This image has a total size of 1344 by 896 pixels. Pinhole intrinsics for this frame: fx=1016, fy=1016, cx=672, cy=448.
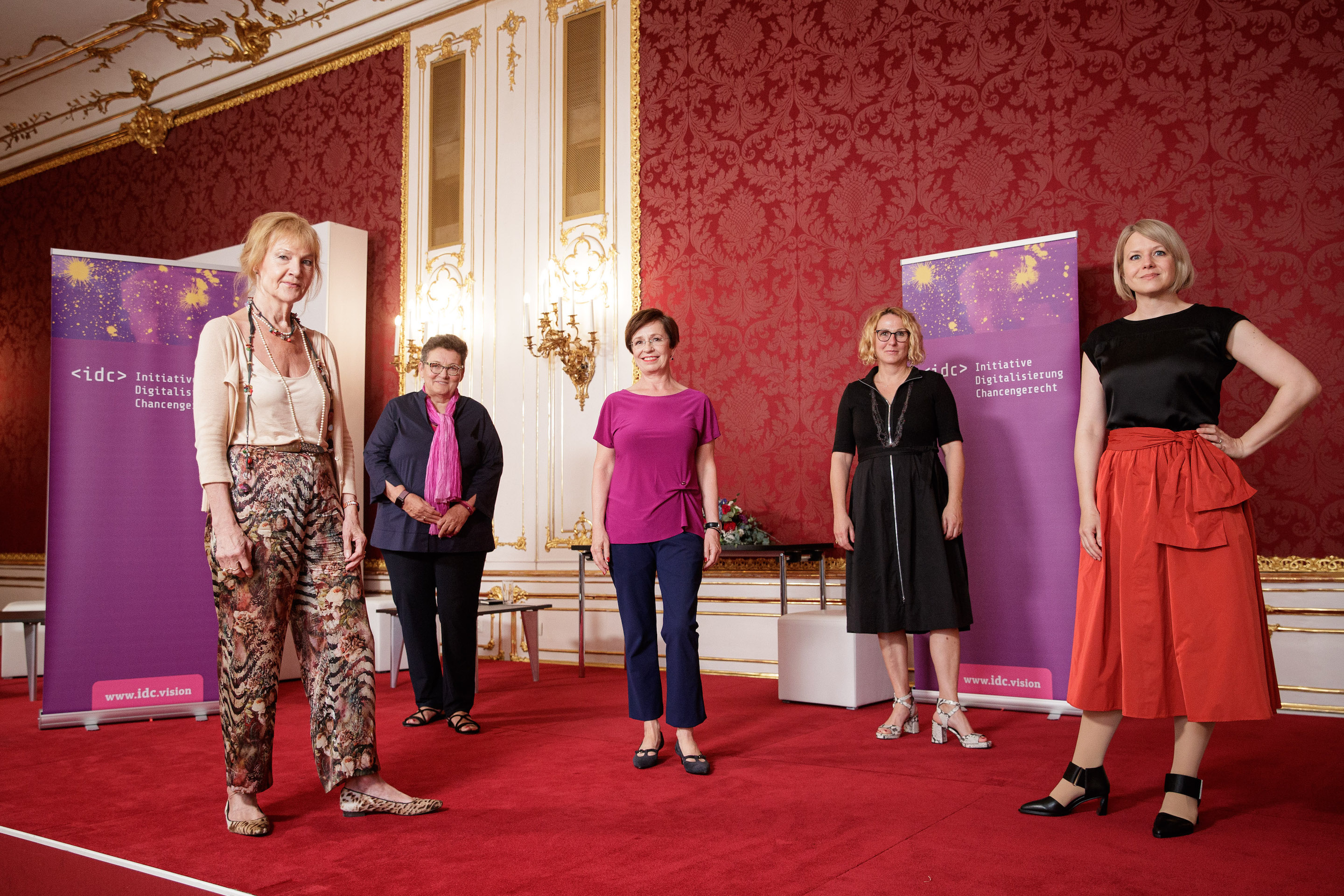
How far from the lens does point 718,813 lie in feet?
8.24

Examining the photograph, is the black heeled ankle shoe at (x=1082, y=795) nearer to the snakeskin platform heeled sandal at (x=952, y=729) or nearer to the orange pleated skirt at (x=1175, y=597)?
the orange pleated skirt at (x=1175, y=597)

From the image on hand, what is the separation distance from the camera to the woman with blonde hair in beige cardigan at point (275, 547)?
2393mm

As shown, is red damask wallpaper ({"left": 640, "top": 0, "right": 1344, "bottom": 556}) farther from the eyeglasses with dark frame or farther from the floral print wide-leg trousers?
the floral print wide-leg trousers

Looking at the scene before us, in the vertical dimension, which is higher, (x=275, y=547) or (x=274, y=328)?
(x=274, y=328)

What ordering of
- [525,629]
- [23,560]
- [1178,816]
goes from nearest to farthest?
[1178,816], [525,629], [23,560]

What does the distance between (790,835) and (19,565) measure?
860 cm

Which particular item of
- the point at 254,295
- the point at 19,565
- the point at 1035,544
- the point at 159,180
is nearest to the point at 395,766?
the point at 254,295

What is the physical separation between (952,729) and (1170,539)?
1.40m

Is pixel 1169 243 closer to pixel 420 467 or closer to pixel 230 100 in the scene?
pixel 420 467

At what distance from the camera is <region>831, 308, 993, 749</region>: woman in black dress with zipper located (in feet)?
11.3

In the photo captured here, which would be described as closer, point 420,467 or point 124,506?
point 420,467

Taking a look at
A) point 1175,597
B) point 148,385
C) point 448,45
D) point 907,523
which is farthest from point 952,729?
point 448,45

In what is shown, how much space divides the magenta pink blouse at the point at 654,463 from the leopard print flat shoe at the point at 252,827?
1.24 meters

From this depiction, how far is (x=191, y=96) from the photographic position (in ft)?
26.0
